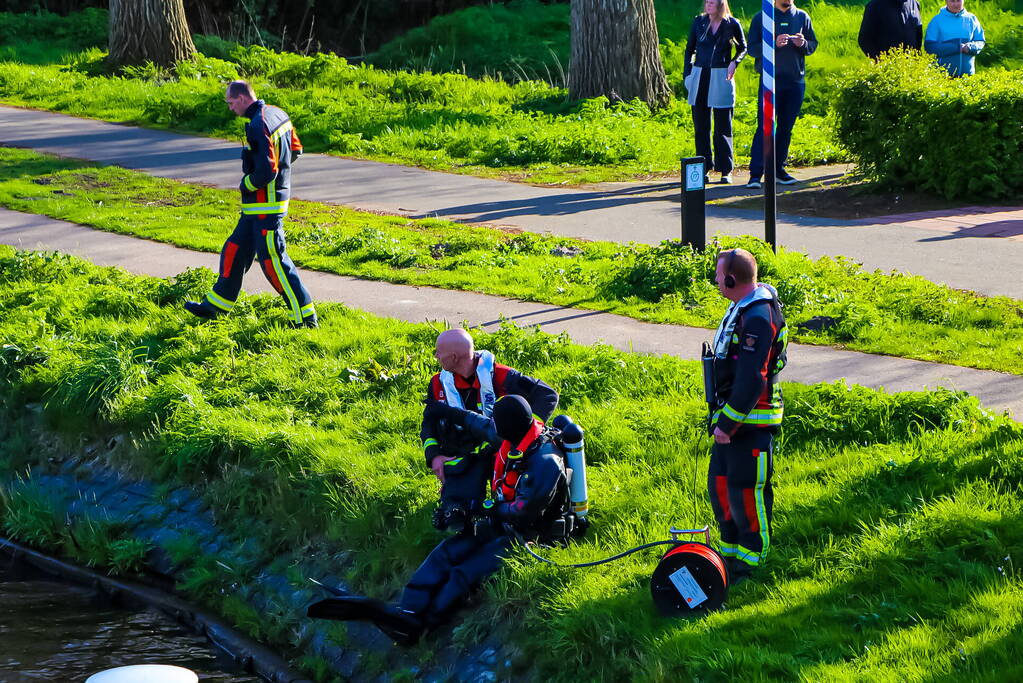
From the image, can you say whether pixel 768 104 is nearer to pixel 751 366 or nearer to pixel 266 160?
pixel 266 160

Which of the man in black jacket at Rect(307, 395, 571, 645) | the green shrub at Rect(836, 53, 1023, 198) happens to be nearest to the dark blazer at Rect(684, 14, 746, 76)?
the green shrub at Rect(836, 53, 1023, 198)

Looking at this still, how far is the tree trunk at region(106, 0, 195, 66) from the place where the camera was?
21703 mm

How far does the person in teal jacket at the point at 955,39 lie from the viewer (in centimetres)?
1491

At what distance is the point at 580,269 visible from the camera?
11.0 m

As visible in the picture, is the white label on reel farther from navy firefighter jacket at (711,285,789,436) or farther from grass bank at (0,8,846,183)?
grass bank at (0,8,846,183)

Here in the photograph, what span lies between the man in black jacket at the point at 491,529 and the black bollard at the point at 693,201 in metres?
4.78

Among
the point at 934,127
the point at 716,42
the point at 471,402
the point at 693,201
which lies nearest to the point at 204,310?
the point at 471,402

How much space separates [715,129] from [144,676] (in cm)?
1098

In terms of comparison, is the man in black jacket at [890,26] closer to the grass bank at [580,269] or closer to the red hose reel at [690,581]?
the grass bank at [580,269]

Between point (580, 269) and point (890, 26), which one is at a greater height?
point (890, 26)

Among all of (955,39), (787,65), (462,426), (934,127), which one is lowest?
(462,426)

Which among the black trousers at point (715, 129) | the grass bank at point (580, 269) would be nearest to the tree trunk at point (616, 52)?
the black trousers at point (715, 129)

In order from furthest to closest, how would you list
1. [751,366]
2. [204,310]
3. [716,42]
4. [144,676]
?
[716,42]
[204,310]
[751,366]
[144,676]

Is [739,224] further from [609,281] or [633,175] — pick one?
[633,175]
